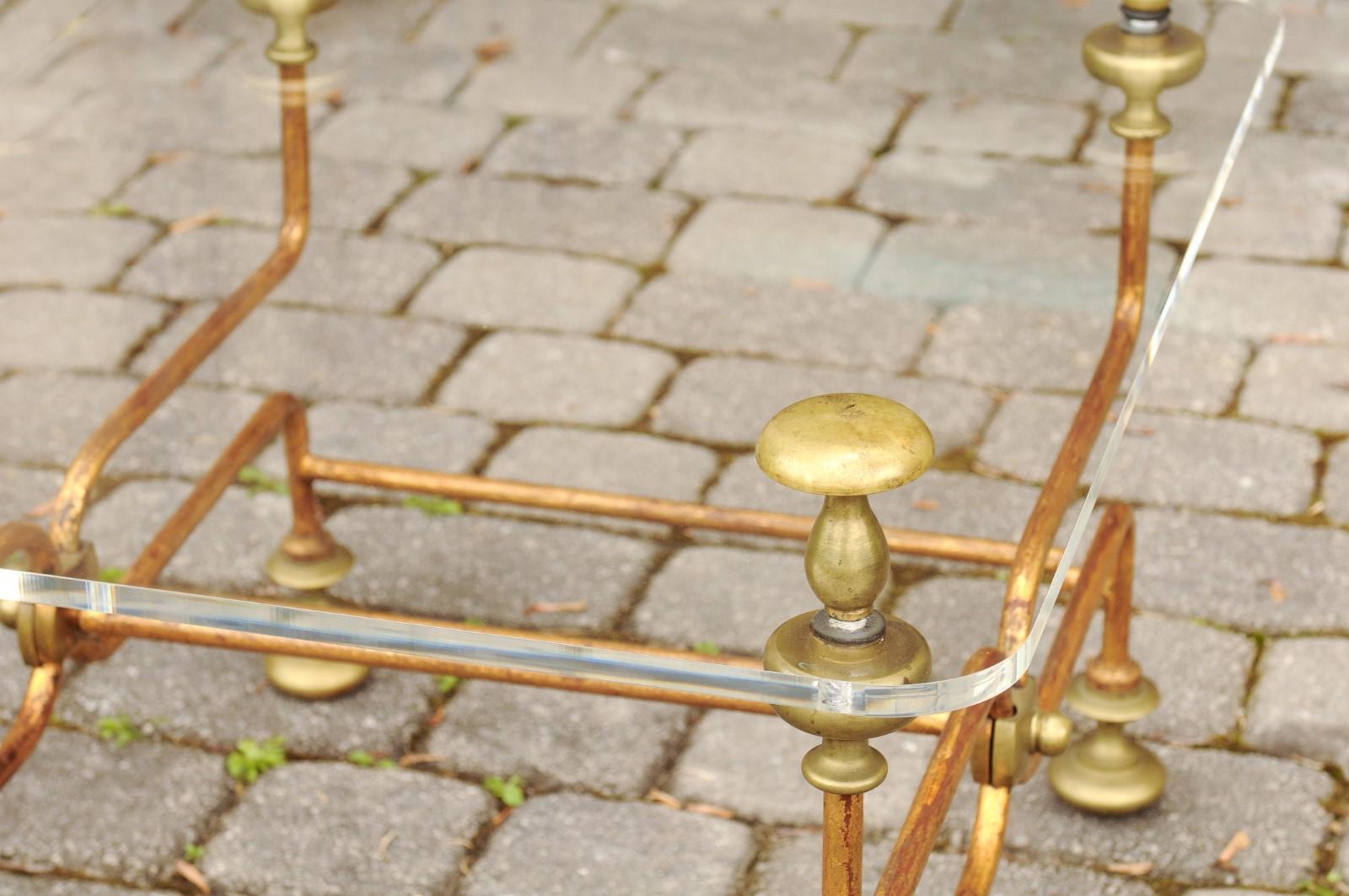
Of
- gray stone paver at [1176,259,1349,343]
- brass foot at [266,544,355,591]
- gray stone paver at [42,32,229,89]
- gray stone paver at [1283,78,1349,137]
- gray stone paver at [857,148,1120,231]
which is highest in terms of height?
gray stone paver at [42,32,229,89]

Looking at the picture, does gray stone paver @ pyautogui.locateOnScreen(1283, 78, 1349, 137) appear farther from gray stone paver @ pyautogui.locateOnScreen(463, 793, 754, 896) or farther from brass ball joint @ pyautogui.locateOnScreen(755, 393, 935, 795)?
brass ball joint @ pyautogui.locateOnScreen(755, 393, 935, 795)

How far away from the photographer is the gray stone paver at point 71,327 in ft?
7.20

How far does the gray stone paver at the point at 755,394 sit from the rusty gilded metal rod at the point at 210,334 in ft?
1.78

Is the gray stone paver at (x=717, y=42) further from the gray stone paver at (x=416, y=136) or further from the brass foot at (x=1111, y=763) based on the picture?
the brass foot at (x=1111, y=763)

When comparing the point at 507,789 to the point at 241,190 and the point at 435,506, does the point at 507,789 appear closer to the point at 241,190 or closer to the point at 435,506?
the point at 435,506

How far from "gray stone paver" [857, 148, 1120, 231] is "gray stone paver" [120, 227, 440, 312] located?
0.84 m

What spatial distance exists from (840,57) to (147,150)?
933 mm

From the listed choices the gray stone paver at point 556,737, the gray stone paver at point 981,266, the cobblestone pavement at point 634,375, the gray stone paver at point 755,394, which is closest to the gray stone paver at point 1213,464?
the cobblestone pavement at point 634,375

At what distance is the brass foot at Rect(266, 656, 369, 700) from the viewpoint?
6.77 feet

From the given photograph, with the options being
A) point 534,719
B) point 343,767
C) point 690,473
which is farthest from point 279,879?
point 690,473

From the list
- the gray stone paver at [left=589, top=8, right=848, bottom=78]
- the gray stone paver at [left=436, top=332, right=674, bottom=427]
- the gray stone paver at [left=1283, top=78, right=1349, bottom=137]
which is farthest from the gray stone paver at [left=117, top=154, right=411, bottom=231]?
the gray stone paver at [left=1283, top=78, right=1349, bottom=137]

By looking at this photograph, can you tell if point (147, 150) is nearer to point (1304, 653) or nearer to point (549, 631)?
point (549, 631)

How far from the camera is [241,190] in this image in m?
2.62

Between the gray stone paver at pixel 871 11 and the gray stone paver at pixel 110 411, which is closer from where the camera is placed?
the gray stone paver at pixel 110 411
